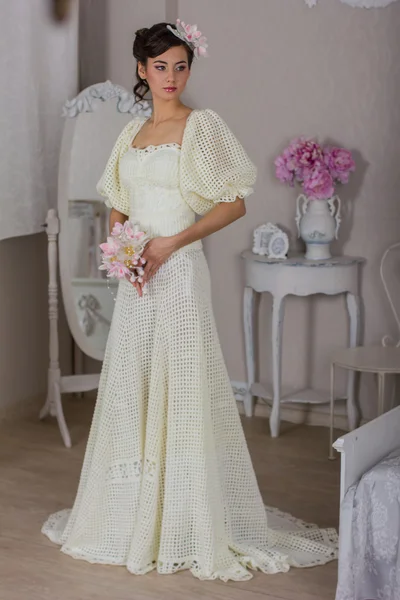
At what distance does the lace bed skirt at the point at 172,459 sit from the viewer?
304cm

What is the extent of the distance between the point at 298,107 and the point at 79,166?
3.21ft

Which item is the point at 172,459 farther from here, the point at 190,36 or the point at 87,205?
the point at 87,205

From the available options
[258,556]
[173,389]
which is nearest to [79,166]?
[173,389]

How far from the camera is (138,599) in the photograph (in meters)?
2.90

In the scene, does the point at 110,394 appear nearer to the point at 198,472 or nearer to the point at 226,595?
the point at 198,472

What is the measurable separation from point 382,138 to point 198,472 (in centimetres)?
193

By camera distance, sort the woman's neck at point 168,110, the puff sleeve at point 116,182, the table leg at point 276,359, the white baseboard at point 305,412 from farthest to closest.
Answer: the white baseboard at point 305,412
the table leg at point 276,359
the puff sleeve at point 116,182
the woman's neck at point 168,110

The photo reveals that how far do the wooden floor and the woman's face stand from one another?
141 centimetres

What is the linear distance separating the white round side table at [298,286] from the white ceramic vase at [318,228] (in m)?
0.05

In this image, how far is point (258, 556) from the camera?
311cm

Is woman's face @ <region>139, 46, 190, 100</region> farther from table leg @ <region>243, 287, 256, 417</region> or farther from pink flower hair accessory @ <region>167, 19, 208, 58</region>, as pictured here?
table leg @ <region>243, 287, 256, 417</region>

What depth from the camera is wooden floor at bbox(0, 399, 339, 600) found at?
295 cm

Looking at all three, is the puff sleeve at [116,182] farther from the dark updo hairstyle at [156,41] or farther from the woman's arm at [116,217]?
the dark updo hairstyle at [156,41]

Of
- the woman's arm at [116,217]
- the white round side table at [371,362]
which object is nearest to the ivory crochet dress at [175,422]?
the woman's arm at [116,217]
